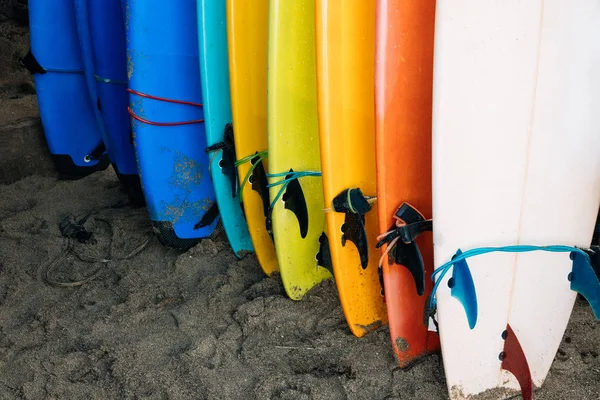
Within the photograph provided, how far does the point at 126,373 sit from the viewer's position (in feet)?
5.98

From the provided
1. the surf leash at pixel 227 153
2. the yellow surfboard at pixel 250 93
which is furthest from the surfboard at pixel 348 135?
the surf leash at pixel 227 153

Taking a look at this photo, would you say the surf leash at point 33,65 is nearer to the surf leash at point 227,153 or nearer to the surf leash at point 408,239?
the surf leash at point 227,153

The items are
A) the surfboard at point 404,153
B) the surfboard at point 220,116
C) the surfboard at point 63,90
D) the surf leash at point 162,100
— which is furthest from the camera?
the surfboard at point 63,90

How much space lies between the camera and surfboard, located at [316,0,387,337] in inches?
64.5

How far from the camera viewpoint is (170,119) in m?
2.42

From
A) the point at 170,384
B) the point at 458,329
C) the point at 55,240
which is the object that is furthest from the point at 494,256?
the point at 55,240

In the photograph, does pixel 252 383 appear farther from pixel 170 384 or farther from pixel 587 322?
pixel 587 322

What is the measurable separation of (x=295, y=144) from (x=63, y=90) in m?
1.78

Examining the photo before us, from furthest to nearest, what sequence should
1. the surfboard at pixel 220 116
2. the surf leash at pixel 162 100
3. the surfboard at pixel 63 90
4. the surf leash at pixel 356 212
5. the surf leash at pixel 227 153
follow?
the surfboard at pixel 63 90, the surf leash at pixel 162 100, the surf leash at pixel 227 153, the surfboard at pixel 220 116, the surf leash at pixel 356 212

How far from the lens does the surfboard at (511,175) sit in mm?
1453

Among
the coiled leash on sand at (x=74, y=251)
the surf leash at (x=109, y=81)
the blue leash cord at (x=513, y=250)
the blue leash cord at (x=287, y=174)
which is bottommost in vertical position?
the coiled leash on sand at (x=74, y=251)

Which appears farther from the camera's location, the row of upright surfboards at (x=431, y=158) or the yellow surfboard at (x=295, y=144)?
the yellow surfboard at (x=295, y=144)

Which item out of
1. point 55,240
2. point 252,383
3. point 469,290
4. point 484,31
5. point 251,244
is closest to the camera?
point 484,31

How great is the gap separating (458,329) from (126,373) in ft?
3.40
